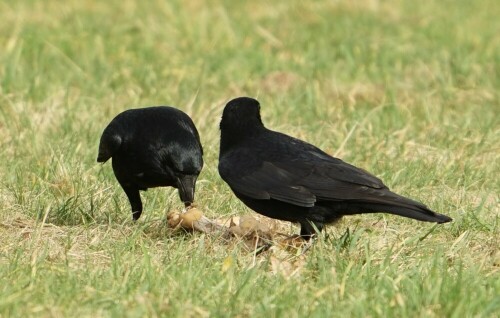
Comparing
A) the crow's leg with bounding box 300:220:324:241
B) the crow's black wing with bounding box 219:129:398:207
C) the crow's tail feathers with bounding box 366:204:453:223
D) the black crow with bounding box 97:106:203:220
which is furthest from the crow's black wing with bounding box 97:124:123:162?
the crow's tail feathers with bounding box 366:204:453:223

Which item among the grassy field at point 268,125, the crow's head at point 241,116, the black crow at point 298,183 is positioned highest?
the crow's head at point 241,116

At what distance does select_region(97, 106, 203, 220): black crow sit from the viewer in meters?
5.84

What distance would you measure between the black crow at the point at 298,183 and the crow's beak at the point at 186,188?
0.22 metres

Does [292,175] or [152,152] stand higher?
[292,175]

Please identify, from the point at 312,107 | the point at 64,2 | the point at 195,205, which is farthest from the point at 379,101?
the point at 64,2

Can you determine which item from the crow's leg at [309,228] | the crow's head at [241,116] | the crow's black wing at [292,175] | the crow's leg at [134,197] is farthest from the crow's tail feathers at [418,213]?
the crow's leg at [134,197]

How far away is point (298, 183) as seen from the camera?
536cm

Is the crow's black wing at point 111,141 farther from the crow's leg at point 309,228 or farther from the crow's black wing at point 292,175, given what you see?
the crow's leg at point 309,228

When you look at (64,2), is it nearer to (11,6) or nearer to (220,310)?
(11,6)

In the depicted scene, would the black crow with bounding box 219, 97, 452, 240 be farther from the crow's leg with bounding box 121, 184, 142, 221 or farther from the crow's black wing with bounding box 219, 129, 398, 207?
the crow's leg with bounding box 121, 184, 142, 221

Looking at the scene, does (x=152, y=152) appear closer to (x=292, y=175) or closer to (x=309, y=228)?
(x=292, y=175)

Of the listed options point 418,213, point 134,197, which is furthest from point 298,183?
point 134,197

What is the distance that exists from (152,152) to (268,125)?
224cm

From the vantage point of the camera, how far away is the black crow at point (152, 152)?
5844 millimetres
